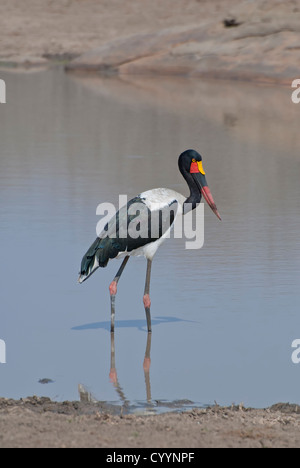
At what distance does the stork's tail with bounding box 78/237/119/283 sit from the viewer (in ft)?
19.1

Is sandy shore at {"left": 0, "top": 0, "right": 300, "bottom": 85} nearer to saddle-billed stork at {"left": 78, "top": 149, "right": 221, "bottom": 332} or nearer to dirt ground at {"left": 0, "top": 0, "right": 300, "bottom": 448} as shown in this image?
saddle-billed stork at {"left": 78, "top": 149, "right": 221, "bottom": 332}

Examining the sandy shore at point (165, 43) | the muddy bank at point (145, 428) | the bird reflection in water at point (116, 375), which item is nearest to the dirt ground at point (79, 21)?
the sandy shore at point (165, 43)

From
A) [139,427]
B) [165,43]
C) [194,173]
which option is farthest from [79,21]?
[139,427]

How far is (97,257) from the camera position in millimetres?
5852

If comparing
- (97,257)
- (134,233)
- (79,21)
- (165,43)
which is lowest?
(97,257)

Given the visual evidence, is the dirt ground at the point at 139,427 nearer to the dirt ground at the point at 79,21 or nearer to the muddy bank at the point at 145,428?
the muddy bank at the point at 145,428

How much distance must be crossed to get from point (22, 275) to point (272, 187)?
4.55 meters

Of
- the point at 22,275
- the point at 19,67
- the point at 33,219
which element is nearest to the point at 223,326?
the point at 22,275

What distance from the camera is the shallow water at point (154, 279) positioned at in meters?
5.27

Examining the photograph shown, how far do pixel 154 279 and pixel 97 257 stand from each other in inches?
50.4

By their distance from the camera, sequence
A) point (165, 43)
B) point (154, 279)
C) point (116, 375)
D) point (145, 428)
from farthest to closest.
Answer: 1. point (165, 43)
2. point (154, 279)
3. point (116, 375)
4. point (145, 428)

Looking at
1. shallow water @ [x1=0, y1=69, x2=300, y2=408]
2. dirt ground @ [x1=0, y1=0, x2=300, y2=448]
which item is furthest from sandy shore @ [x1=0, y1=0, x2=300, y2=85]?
dirt ground @ [x1=0, y1=0, x2=300, y2=448]

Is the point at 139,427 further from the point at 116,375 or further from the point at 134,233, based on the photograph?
the point at 134,233

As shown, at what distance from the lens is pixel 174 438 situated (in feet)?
12.4
